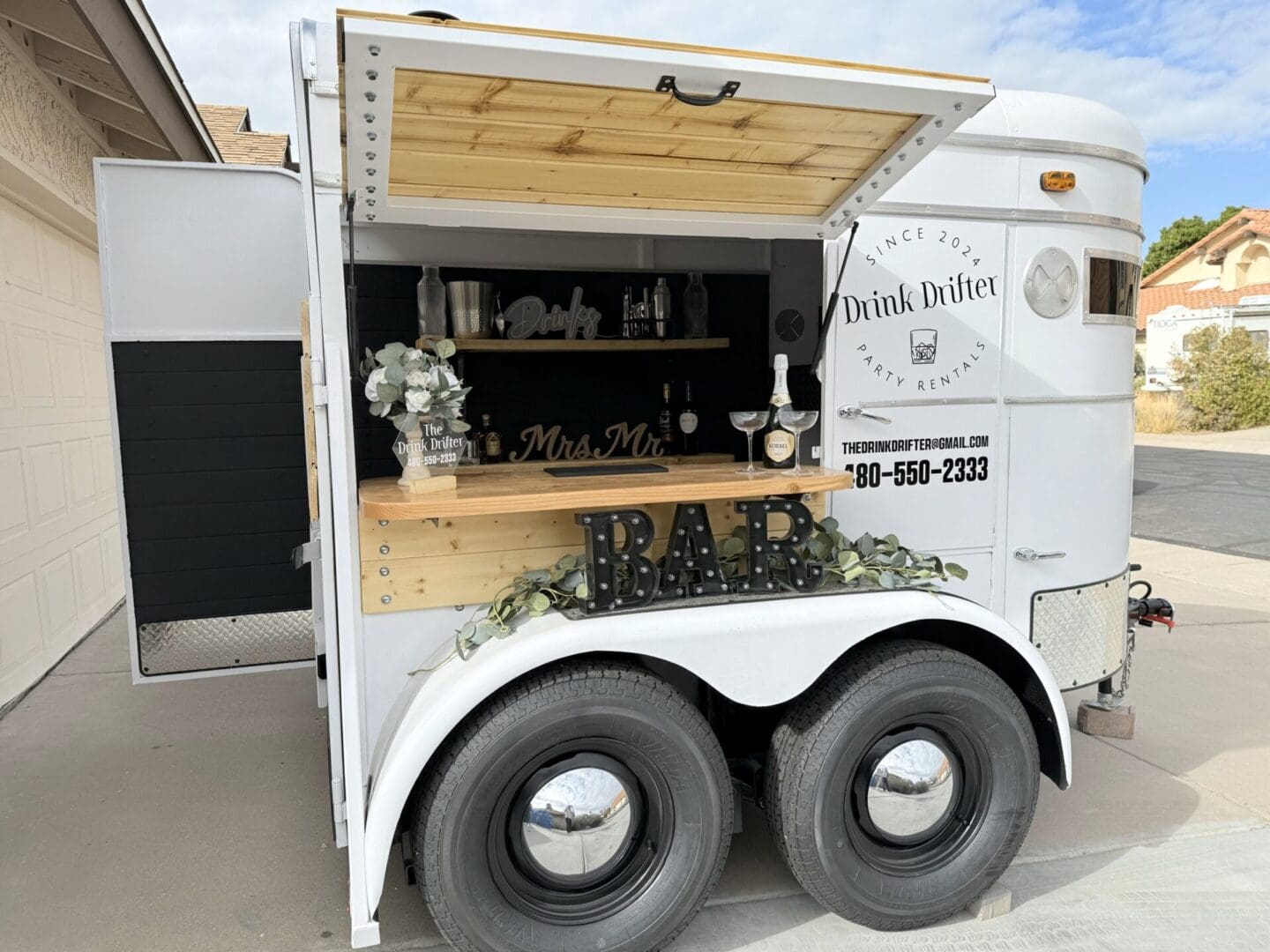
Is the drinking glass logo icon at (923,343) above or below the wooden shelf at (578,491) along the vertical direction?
above

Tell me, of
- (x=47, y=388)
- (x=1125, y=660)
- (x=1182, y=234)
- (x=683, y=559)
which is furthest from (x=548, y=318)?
(x=1182, y=234)

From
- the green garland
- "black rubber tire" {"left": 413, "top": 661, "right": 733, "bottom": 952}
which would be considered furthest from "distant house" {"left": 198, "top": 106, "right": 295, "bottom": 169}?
"black rubber tire" {"left": 413, "top": 661, "right": 733, "bottom": 952}

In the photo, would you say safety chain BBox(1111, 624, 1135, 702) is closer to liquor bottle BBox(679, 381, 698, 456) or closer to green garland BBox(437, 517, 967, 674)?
green garland BBox(437, 517, 967, 674)

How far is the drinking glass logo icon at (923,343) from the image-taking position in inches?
117

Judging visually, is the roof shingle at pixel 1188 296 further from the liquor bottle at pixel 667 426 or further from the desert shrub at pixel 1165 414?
the liquor bottle at pixel 667 426

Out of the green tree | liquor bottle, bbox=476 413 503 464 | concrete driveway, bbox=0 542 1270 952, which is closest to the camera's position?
concrete driveway, bbox=0 542 1270 952

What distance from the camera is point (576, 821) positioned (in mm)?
2172

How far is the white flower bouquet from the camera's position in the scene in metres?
2.30

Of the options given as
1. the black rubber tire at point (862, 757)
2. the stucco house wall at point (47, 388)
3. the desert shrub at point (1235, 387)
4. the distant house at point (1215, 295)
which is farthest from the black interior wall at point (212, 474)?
the distant house at point (1215, 295)

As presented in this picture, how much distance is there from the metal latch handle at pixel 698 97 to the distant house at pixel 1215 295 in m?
24.7

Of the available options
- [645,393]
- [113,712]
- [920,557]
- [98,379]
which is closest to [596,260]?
[645,393]

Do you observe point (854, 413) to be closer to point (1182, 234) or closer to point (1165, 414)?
point (1165, 414)

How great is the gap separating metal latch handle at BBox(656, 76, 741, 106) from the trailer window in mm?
1786

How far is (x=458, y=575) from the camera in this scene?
2.43 metres
